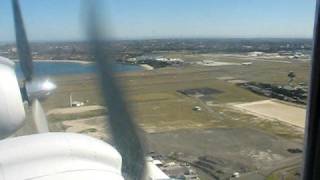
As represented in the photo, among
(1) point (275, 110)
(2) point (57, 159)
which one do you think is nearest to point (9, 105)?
(2) point (57, 159)

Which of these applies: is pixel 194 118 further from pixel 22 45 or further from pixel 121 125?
pixel 121 125

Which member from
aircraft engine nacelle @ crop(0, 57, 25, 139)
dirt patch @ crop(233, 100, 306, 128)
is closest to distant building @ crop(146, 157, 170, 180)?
aircraft engine nacelle @ crop(0, 57, 25, 139)

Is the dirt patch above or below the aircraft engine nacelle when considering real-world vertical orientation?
below

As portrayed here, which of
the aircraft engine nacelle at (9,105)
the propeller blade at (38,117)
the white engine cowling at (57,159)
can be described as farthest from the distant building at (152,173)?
the propeller blade at (38,117)

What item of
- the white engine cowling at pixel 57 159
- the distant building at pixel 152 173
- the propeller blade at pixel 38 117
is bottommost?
the distant building at pixel 152 173

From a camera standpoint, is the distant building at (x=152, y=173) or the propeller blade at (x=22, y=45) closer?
the distant building at (x=152, y=173)

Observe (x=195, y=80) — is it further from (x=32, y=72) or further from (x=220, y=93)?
(x=32, y=72)

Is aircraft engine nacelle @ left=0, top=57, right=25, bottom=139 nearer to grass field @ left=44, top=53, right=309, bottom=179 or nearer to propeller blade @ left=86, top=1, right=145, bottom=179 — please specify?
propeller blade @ left=86, top=1, right=145, bottom=179

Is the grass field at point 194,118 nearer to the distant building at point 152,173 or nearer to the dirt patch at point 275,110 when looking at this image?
the dirt patch at point 275,110
